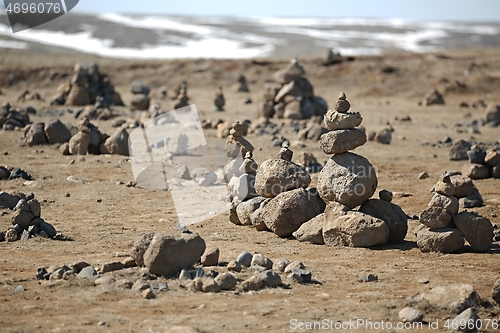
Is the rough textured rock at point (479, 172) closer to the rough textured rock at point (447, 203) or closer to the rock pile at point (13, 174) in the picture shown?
the rough textured rock at point (447, 203)

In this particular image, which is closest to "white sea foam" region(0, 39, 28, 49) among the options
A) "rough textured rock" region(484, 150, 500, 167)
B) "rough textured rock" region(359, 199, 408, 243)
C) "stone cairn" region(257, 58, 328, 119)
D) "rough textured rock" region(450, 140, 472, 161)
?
"stone cairn" region(257, 58, 328, 119)

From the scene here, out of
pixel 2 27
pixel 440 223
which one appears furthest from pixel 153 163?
pixel 2 27

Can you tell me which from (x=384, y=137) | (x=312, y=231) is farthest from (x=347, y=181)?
(x=384, y=137)

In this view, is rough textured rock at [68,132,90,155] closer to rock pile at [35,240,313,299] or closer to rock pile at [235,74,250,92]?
rock pile at [35,240,313,299]

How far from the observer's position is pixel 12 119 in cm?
1962

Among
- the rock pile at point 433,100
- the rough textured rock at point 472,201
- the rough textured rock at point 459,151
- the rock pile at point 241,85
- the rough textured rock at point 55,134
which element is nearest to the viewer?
the rough textured rock at point 472,201

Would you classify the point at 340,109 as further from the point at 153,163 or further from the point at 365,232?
the point at 153,163

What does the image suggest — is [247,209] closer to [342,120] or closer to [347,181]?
[347,181]

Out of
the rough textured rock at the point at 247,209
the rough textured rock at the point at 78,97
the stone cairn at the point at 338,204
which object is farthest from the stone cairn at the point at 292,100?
the stone cairn at the point at 338,204

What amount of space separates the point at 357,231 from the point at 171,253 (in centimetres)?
260

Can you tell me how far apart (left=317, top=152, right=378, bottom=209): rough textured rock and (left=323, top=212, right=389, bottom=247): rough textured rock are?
26 centimetres

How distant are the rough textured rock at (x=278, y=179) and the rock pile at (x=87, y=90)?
1709cm

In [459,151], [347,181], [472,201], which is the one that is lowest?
[459,151]

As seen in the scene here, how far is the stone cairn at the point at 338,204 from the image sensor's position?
344 inches
